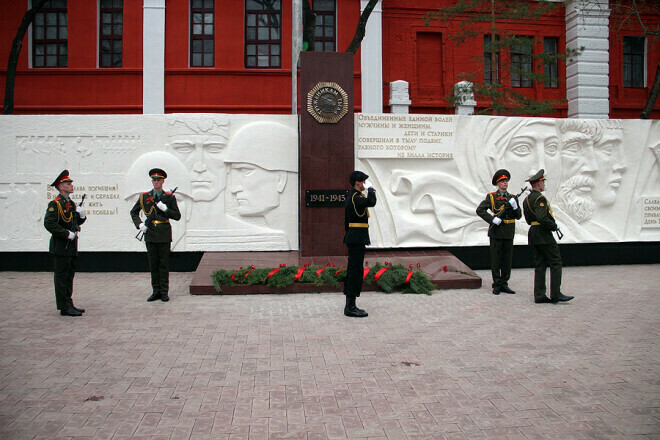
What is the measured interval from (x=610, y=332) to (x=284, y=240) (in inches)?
239

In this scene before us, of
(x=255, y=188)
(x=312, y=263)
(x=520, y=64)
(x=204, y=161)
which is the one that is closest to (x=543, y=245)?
(x=312, y=263)

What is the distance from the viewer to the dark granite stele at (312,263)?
888 centimetres

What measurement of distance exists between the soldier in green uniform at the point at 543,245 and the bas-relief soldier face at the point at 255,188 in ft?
15.4

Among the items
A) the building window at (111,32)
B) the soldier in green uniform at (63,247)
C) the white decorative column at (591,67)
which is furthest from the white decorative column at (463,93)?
the soldier in green uniform at (63,247)

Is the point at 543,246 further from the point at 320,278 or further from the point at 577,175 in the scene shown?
the point at 577,175

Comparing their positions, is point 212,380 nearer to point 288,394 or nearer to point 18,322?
point 288,394

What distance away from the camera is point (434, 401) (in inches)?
171

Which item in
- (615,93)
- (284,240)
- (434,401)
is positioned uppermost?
(615,93)

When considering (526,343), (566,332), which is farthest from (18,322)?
(566,332)

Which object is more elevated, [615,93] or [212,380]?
[615,93]

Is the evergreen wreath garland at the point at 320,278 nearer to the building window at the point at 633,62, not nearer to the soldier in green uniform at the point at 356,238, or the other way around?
the soldier in green uniform at the point at 356,238

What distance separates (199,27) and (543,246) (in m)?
15.7

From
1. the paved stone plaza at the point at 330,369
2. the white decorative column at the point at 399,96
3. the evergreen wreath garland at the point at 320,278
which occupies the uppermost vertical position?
the white decorative column at the point at 399,96

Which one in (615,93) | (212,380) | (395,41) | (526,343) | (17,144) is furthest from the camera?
(615,93)
